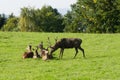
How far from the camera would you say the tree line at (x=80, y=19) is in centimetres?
7356

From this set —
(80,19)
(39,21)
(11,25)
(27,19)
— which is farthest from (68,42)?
(11,25)

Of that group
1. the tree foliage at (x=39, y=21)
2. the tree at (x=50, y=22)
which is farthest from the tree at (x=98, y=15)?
the tree at (x=50, y=22)

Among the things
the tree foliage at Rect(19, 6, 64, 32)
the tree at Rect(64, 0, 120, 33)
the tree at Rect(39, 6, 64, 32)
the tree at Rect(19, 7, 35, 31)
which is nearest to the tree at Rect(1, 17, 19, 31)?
the tree at Rect(19, 7, 35, 31)

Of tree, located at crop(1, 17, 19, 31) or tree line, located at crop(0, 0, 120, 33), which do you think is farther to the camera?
tree, located at crop(1, 17, 19, 31)

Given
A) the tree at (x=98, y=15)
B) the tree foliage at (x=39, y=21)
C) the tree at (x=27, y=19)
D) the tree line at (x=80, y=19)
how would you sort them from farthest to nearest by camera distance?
the tree foliage at (x=39, y=21)
the tree at (x=27, y=19)
the tree line at (x=80, y=19)
the tree at (x=98, y=15)

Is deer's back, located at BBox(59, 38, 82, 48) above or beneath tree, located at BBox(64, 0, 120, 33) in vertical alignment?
beneath

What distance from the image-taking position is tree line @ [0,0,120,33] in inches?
2896

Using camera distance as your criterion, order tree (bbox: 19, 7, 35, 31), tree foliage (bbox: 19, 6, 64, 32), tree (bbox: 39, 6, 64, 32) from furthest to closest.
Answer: tree (bbox: 39, 6, 64, 32), tree foliage (bbox: 19, 6, 64, 32), tree (bbox: 19, 7, 35, 31)

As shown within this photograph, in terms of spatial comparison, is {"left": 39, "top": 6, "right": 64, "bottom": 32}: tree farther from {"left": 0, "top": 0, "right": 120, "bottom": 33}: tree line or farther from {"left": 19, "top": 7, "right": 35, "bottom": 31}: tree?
{"left": 19, "top": 7, "right": 35, "bottom": 31}: tree

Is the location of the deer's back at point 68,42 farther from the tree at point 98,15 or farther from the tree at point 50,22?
the tree at point 50,22

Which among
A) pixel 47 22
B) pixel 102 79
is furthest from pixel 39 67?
pixel 47 22

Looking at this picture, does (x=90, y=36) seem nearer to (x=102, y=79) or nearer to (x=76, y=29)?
(x=102, y=79)

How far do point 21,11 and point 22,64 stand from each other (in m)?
74.2

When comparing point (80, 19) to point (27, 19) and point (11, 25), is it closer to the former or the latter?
point (27, 19)
